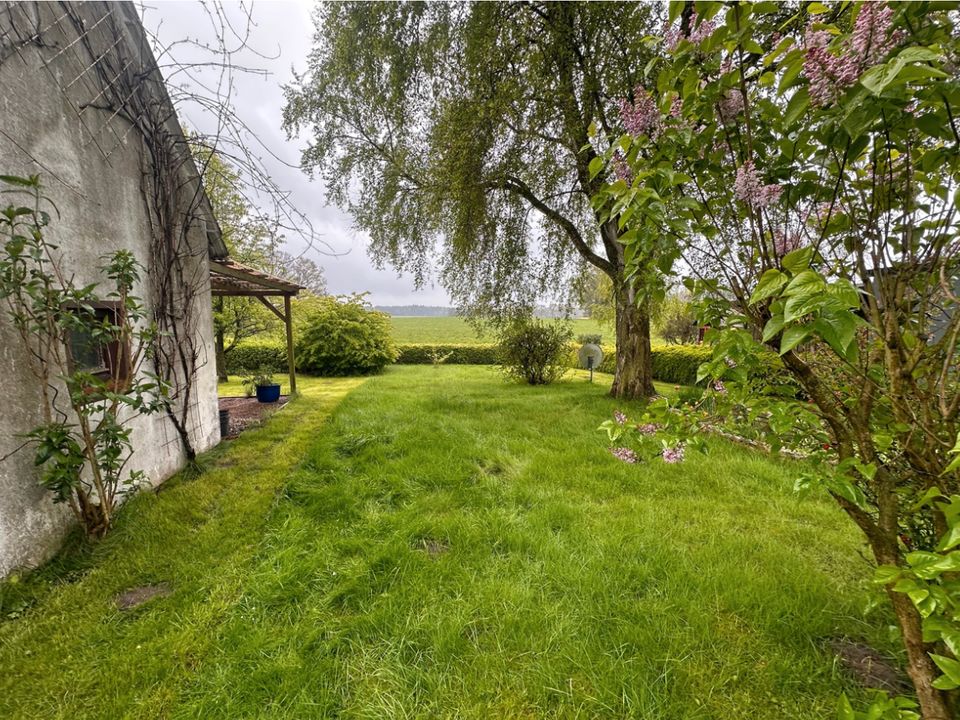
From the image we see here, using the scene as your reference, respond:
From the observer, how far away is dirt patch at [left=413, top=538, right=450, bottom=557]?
113 inches

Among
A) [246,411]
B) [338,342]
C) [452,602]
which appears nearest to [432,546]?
[452,602]

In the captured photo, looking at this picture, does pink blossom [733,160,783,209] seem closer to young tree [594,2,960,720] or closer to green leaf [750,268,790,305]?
young tree [594,2,960,720]

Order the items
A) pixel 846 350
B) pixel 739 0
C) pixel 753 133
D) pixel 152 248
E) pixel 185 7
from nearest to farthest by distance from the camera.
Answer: pixel 846 350
pixel 739 0
pixel 753 133
pixel 185 7
pixel 152 248

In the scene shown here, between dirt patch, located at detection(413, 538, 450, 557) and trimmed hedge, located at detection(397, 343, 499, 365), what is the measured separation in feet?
48.7

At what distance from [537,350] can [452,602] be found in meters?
9.15

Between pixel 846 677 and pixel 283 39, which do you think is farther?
pixel 283 39

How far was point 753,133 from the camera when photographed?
1.46 m

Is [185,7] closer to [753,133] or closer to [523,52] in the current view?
[753,133]

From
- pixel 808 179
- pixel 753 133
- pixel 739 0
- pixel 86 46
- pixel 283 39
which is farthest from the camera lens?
pixel 86 46

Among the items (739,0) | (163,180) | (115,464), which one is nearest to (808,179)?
(739,0)

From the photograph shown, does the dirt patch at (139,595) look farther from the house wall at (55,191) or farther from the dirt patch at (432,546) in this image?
the dirt patch at (432,546)

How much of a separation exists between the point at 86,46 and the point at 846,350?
215 inches

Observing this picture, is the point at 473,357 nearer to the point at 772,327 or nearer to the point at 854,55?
the point at 854,55

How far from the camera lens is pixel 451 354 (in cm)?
1798
